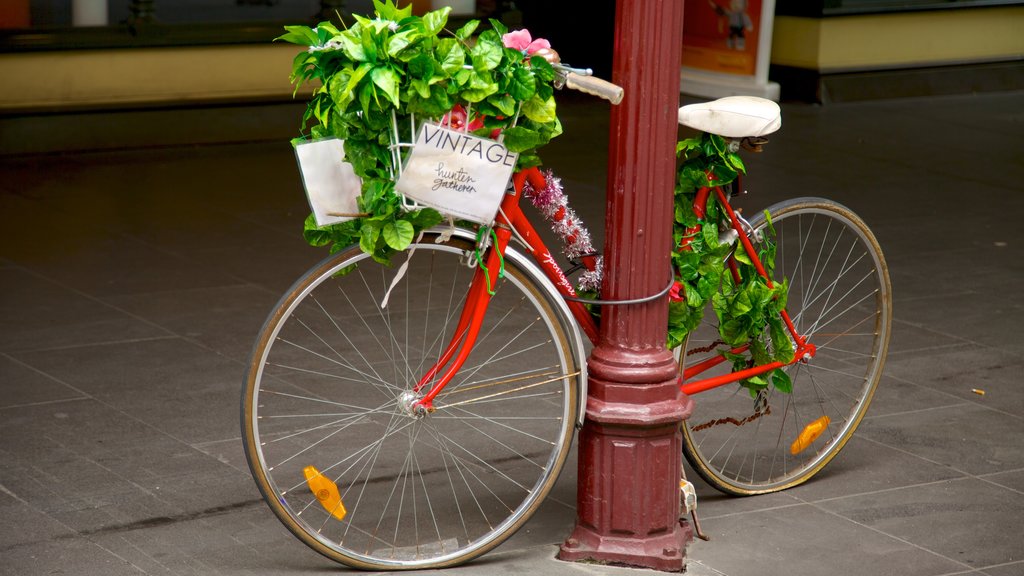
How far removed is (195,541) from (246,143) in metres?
6.70

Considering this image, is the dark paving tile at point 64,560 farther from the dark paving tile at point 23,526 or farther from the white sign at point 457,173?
the white sign at point 457,173

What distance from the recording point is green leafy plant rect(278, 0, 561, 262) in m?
3.42

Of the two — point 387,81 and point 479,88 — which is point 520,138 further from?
point 387,81

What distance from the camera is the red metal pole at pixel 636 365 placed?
12.3ft

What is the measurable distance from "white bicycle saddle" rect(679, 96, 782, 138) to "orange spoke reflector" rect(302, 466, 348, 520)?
1.40m

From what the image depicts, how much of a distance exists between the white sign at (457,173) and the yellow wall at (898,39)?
9588 mm

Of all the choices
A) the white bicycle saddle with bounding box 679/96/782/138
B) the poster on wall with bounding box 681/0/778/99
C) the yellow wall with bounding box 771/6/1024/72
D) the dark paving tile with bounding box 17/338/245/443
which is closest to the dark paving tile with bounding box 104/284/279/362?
the dark paving tile with bounding box 17/338/245/443

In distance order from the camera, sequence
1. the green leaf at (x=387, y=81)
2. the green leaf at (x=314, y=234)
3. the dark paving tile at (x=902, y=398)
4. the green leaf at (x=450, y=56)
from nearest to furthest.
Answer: the green leaf at (x=387, y=81) < the green leaf at (x=450, y=56) < the green leaf at (x=314, y=234) < the dark paving tile at (x=902, y=398)

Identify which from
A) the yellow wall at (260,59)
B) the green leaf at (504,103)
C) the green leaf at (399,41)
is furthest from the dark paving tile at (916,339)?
the yellow wall at (260,59)

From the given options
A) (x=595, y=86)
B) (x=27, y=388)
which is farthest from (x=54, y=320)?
(x=595, y=86)

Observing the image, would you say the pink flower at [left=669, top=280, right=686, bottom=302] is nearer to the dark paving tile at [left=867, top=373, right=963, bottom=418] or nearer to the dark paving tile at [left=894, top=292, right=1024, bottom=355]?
the dark paving tile at [left=867, top=373, right=963, bottom=418]

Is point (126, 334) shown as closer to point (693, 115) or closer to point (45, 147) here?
point (693, 115)

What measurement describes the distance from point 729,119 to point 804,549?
48.7 inches

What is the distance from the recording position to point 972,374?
5.70 m
